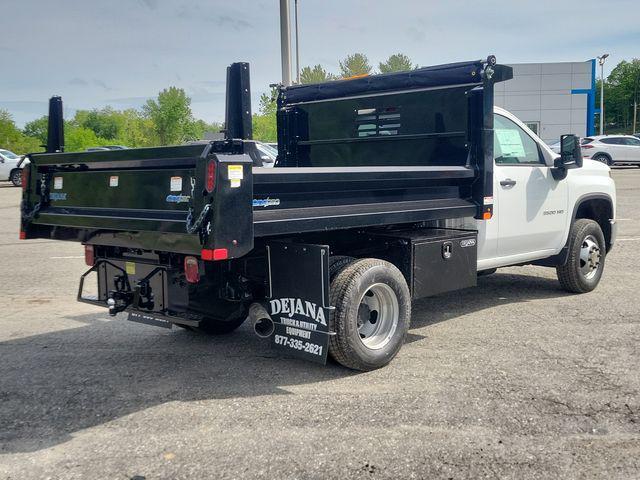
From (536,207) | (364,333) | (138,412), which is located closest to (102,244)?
(138,412)

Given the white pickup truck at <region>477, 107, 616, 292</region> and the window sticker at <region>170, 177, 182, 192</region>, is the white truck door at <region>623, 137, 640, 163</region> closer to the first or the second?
the white pickup truck at <region>477, 107, 616, 292</region>

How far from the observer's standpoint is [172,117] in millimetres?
75438

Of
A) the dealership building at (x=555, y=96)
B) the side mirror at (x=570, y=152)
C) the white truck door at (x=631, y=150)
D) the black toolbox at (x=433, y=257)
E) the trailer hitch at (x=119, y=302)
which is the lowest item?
the trailer hitch at (x=119, y=302)

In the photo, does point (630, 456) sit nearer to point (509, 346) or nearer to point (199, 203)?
point (509, 346)

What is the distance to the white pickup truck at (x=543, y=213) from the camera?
6707 mm

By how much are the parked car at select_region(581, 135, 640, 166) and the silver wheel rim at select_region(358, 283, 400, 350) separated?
31.3 m

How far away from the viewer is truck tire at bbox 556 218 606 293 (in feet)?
25.4

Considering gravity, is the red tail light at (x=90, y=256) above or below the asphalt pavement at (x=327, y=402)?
above

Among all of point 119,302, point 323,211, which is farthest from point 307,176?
point 119,302

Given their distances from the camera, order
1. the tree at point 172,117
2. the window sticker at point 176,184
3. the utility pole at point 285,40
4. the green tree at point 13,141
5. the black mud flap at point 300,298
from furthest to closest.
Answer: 1. the tree at point 172,117
2. the green tree at point 13,141
3. the utility pole at point 285,40
4. the black mud flap at point 300,298
5. the window sticker at point 176,184

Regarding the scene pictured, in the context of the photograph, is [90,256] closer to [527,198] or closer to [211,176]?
[211,176]

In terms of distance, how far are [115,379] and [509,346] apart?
3150 millimetres

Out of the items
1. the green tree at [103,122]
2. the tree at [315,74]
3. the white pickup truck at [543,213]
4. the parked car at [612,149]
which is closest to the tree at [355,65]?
the tree at [315,74]

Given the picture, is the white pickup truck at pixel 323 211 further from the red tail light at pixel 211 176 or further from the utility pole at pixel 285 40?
the utility pole at pixel 285 40
